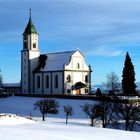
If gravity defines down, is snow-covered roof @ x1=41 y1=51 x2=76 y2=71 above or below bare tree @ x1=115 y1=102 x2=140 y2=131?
above

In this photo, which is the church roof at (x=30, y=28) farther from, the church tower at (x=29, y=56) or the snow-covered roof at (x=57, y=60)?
the snow-covered roof at (x=57, y=60)

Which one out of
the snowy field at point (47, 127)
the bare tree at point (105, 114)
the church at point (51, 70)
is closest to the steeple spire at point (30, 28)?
the church at point (51, 70)

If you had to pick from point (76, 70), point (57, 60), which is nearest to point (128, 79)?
point (76, 70)

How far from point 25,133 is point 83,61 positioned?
58.8 m

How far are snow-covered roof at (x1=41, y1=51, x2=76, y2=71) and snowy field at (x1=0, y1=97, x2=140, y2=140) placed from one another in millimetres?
12391

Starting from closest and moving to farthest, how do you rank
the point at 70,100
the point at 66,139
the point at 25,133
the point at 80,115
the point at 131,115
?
the point at 66,139 → the point at 25,133 → the point at 131,115 → the point at 80,115 → the point at 70,100

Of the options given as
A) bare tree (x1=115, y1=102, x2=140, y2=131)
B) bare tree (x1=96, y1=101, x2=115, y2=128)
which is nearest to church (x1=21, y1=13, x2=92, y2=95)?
bare tree (x1=96, y1=101, x2=115, y2=128)

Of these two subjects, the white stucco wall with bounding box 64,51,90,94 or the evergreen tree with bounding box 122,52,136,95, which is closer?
the evergreen tree with bounding box 122,52,136,95

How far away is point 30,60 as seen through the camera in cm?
8056

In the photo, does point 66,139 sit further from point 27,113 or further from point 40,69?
point 40,69

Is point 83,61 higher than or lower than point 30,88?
higher

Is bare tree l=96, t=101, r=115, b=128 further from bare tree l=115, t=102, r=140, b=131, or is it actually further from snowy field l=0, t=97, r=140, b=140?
snowy field l=0, t=97, r=140, b=140

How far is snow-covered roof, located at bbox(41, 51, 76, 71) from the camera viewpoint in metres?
76.8

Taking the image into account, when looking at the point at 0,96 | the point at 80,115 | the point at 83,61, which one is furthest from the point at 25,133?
the point at 83,61
